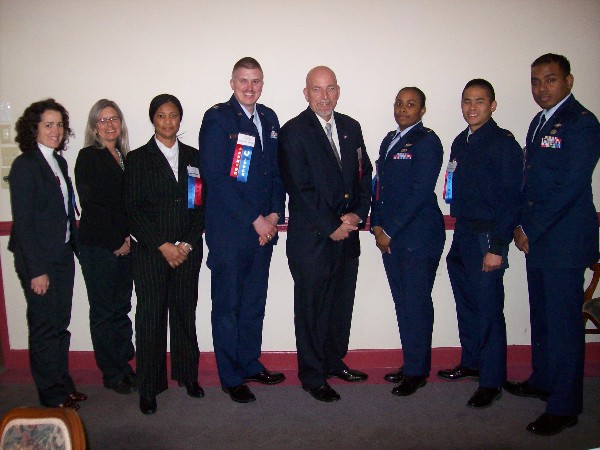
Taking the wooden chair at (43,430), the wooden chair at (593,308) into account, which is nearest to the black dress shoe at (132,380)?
the wooden chair at (43,430)

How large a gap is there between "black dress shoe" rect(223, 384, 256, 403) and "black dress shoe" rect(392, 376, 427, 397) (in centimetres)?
85

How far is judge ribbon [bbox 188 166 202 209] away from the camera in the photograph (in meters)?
2.41

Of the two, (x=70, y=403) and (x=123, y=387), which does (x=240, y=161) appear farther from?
(x=70, y=403)

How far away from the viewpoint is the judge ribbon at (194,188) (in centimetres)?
241

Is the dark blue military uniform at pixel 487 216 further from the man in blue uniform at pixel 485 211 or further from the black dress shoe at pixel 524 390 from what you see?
the black dress shoe at pixel 524 390

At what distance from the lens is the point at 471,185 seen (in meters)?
2.40

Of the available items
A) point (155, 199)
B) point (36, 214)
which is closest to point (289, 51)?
point (155, 199)

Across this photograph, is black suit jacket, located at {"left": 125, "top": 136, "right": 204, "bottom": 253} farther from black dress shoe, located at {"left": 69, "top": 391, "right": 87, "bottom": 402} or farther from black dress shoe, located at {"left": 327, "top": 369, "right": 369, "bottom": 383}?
black dress shoe, located at {"left": 327, "top": 369, "right": 369, "bottom": 383}

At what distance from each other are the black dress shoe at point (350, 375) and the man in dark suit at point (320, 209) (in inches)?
7.8

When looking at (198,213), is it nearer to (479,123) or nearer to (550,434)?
(479,123)

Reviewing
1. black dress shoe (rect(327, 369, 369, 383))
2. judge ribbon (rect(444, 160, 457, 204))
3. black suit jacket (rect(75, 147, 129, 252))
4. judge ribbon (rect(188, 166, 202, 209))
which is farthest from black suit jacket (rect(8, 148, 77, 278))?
judge ribbon (rect(444, 160, 457, 204))

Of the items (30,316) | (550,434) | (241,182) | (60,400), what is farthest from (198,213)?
(550,434)

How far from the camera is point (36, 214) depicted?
2.30 m

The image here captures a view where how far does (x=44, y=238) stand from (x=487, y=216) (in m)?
2.38
